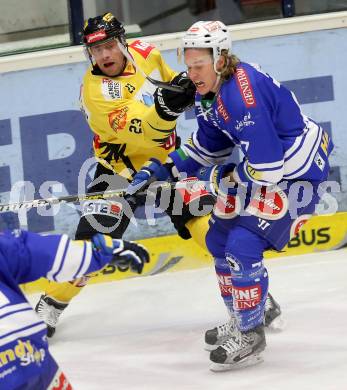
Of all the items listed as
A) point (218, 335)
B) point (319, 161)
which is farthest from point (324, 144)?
point (218, 335)

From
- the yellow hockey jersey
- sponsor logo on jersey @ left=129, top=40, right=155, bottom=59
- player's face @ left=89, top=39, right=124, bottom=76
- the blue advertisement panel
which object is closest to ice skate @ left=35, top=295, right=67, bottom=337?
the yellow hockey jersey

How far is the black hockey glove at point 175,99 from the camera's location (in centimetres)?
366

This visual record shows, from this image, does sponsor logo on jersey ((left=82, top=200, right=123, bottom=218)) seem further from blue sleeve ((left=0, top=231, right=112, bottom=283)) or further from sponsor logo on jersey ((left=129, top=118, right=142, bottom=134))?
blue sleeve ((left=0, top=231, right=112, bottom=283))

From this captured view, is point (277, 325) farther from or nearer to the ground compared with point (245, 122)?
nearer to the ground

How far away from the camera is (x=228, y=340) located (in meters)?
3.36

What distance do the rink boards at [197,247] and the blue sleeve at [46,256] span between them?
219cm

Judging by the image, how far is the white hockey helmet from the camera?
3.18 metres

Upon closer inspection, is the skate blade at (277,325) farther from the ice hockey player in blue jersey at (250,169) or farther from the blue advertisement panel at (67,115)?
the blue advertisement panel at (67,115)

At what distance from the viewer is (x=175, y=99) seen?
3668 mm

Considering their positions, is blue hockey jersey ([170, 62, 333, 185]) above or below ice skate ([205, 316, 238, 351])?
above

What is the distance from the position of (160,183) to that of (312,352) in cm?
86

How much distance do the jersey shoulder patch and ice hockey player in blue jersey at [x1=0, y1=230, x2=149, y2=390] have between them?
0.85 meters

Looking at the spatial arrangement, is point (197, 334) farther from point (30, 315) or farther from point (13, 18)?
point (13, 18)

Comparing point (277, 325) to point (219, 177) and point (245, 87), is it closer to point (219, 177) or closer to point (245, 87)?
point (219, 177)
